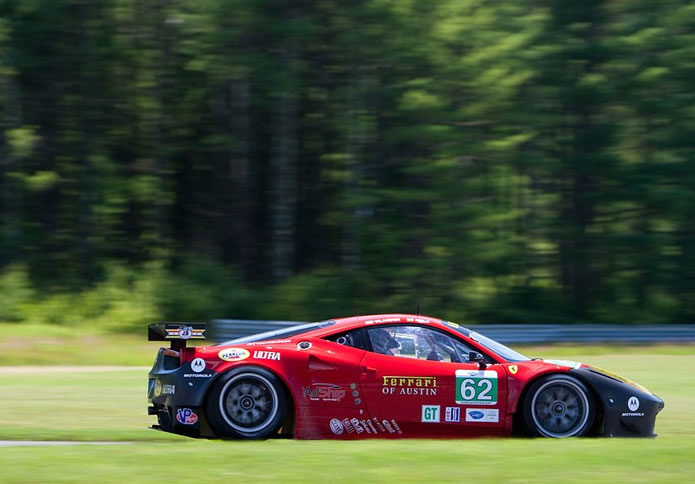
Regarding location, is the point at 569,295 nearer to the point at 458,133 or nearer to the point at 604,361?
the point at 458,133

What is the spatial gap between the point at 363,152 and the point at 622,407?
19.5 metres

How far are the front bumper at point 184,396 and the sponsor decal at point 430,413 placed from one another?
5.96 ft

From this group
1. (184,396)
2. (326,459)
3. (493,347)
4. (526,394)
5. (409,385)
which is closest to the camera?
(326,459)

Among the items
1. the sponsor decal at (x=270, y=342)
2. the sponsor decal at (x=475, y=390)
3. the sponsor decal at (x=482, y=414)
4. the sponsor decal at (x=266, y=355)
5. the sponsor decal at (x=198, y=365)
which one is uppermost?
the sponsor decal at (x=270, y=342)

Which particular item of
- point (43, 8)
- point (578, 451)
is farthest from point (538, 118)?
point (578, 451)

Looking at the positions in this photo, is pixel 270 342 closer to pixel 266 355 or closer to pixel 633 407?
pixel 266 355

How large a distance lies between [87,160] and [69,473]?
23.0m

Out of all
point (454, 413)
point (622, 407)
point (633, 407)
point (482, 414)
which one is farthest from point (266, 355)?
point (633, 407)

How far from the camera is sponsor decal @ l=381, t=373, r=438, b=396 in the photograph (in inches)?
336

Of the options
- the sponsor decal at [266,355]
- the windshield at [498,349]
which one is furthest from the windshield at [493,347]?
the sponsor decal at [266,355]

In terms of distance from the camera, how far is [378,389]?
8.54m

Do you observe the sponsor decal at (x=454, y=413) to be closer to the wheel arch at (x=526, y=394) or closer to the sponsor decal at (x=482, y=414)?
the sponsor decal at (x=482, y=414)

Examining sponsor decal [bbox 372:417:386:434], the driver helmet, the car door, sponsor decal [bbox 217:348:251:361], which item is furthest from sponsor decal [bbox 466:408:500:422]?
sponsor decal [bbox 217:348:251:361]

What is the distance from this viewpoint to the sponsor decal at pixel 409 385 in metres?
8.55
